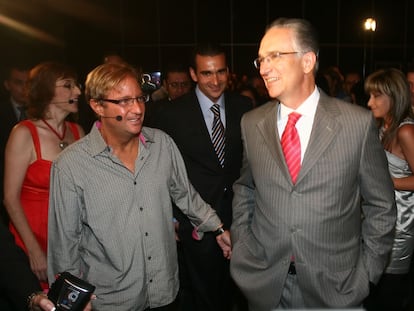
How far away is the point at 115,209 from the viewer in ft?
7.30

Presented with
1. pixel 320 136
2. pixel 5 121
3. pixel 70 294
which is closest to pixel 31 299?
pixel 70 294

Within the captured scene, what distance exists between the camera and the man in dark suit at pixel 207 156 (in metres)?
3.36

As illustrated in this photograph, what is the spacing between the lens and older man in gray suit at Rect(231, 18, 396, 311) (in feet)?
6.57

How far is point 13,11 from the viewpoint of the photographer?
10266 mm

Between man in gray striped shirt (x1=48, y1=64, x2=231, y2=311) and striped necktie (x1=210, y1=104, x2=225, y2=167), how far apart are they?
989 millimetres

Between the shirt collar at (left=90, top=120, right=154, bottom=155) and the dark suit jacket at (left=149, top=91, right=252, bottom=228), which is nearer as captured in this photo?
the shirt collar at (left=90, top=120, right=154, bottom=155)

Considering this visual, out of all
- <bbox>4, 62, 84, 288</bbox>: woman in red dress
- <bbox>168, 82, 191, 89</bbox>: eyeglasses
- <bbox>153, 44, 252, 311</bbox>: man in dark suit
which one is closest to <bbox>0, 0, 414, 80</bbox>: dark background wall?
<bbox>168, 82, 191, 89</bbox>: eyeglasses

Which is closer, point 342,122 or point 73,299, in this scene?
point 73,299

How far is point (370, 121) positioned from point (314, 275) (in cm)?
76

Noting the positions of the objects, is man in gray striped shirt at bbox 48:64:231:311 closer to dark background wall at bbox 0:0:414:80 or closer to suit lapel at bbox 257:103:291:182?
suit lapel at bbox 257:103:291:182

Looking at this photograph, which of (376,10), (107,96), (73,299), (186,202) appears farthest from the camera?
(376,10)

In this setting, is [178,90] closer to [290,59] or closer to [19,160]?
[19,160]

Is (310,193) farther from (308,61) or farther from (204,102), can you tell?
(204,102)

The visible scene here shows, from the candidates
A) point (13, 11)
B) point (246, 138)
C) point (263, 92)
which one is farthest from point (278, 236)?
point (13, 11)
